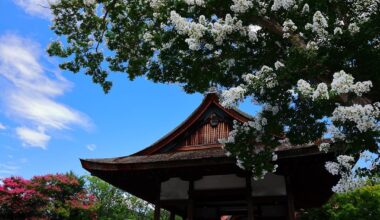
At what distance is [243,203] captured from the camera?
11.0 meters

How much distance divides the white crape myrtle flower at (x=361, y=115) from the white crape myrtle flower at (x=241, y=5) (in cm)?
249

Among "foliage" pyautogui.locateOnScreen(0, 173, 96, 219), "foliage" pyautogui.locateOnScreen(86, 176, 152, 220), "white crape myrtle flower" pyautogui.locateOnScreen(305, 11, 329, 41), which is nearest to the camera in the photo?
"white crape myrtle flower" pyautogui.locateOnScreen(305, 11, 329, 41)

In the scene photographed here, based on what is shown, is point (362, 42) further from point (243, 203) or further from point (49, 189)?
point (49, 189)

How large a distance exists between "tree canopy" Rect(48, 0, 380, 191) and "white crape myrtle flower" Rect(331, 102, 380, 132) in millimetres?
13

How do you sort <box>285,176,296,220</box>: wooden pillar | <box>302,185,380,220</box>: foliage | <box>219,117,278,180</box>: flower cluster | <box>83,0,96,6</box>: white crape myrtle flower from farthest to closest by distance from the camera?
1. <box>302,185,380,220</box>: foliage
2. <box>83,0,96,6</box>: white crape myrtle flower
3. <box>285,176,296,220</box>: wooden pillar
4. <box>219,117,278,180</box>: flower cluster

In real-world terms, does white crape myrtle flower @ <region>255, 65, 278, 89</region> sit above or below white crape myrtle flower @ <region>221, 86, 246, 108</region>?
above

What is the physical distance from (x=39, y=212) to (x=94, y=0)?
670 inches

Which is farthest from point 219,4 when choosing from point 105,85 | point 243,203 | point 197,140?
point 243,203

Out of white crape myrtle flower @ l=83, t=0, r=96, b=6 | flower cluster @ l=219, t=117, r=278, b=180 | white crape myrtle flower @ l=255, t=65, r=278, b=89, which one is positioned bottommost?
flower cluster @ l=219, t=117, r=278, b=180

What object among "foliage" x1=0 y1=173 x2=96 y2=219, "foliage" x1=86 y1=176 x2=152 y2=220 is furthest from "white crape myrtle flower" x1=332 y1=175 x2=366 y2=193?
"foliage" x1=86 y1=176 x2=152 y2=220

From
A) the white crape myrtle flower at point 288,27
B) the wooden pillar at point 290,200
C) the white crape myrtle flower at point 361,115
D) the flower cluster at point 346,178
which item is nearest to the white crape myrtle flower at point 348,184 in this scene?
the flower cluster at point 346,178

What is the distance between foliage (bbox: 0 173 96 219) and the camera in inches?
810

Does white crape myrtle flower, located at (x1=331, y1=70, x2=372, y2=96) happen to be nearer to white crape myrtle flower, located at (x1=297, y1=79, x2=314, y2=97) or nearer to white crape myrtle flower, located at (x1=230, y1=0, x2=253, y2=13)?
white crape myrtle flower, located at (x1=297, y1=79, x2=314, y2=97)

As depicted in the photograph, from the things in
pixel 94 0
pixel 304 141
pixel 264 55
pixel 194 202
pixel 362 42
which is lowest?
pixel 194 202
